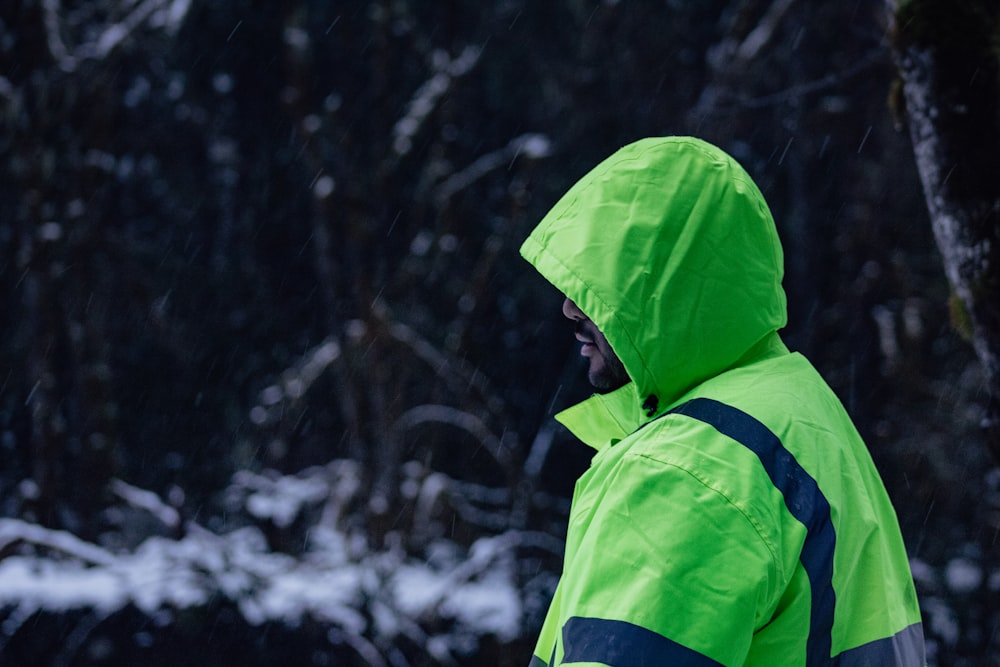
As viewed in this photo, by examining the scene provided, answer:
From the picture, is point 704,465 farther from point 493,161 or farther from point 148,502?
point 148,502

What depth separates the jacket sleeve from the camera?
1.02 metres

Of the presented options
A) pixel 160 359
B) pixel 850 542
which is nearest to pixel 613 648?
pixel 850 542

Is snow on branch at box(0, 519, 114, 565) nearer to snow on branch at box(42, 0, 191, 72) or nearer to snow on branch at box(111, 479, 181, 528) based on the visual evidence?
snow on branch at box(111, 479, 181, 528)

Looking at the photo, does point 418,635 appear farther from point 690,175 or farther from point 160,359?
point 690,175

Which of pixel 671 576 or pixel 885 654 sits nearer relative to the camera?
pixel 671 576

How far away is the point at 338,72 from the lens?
7.18m

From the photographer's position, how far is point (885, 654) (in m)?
1.16

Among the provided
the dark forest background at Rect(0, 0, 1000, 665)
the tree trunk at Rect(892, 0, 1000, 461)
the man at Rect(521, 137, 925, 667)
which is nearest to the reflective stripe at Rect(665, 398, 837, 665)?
the man at Rect(521, 137, 925, 667)

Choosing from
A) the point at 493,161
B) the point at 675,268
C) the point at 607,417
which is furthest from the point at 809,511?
the point at 493,161

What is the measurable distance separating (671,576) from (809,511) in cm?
19

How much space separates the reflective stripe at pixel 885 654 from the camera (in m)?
1.13

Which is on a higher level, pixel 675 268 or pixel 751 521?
pixel 675 268

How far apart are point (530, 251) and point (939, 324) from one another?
19.5 feet

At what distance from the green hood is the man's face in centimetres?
10
